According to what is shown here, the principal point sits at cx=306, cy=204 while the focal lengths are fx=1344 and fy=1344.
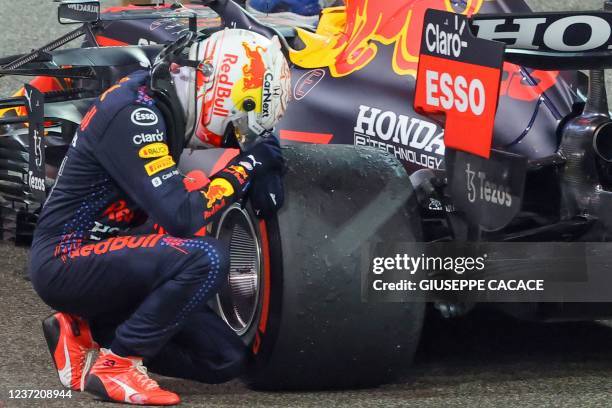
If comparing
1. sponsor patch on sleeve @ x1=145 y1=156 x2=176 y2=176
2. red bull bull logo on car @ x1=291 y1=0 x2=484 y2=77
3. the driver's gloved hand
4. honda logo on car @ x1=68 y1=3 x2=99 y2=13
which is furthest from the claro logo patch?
honda logo on car @ x1=68 y1=3 x2=99 y2=13

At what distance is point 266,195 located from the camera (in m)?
3.96

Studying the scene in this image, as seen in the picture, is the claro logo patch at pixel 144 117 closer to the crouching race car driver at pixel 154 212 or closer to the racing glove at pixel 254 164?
the crouching race car driver at pixel 154 212

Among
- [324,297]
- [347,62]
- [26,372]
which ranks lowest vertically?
[26,372]

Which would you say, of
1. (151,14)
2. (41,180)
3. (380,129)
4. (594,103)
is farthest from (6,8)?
(594,103)

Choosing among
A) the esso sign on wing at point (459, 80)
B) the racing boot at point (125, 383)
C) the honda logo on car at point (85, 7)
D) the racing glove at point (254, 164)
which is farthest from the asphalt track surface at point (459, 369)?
the honda logo on car at point (85, 7)

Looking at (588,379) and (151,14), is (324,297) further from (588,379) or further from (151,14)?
(151,14)

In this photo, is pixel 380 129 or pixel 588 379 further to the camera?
pixel 380 129

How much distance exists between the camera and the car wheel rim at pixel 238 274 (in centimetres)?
428

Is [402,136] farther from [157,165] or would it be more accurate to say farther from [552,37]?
[157,165]

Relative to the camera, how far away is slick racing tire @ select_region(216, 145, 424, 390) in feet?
12.9

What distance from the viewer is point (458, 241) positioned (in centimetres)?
409

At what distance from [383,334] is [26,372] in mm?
1221

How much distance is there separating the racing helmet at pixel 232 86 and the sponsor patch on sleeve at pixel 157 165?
216 mm

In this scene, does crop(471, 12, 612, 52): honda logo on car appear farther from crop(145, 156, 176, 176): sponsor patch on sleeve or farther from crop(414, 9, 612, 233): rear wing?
crop(145, 156, 176, 176): sponsor patch on sleeve
